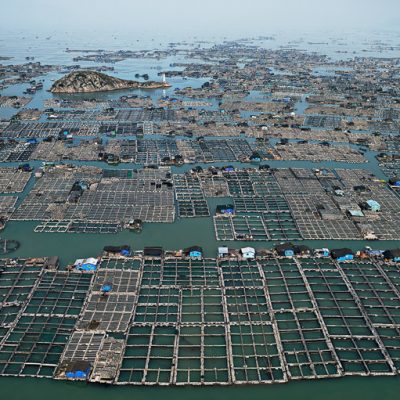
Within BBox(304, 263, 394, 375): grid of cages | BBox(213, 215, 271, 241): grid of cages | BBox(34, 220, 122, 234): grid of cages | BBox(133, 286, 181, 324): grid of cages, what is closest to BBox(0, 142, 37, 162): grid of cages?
BBox(34, 220, 122, 234): grid of cages

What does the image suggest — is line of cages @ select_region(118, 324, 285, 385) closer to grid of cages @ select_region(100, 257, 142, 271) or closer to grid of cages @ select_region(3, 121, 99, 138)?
grid of cages @ select_region(100, 257, 142, 271)

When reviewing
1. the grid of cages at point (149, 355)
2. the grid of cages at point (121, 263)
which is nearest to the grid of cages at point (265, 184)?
the grid of cages at point (121, 263)

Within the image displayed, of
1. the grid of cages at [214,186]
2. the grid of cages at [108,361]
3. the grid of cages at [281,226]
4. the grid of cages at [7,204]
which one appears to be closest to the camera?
the grid of cages at [108,361]

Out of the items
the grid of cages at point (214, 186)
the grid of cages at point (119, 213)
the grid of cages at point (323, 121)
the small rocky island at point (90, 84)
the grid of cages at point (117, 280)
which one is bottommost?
the small rocky island at point (90, 84)

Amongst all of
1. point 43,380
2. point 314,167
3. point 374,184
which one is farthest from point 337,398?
point 314,167

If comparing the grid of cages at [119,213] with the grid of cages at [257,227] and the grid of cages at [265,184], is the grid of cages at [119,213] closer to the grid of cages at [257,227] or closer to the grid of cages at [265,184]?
the grid of cages at [257,227]

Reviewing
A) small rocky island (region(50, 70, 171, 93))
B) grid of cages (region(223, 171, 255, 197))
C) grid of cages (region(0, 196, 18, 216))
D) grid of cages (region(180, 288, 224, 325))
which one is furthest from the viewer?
small rocky island (region(50, 70, 171, 93))

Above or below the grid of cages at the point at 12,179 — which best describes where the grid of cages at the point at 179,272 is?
above

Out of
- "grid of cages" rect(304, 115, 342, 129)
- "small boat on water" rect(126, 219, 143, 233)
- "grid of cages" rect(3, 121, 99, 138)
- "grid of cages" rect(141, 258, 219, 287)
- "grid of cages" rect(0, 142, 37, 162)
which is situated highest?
"grid of cages" rect(141, 258, 219, 287)
